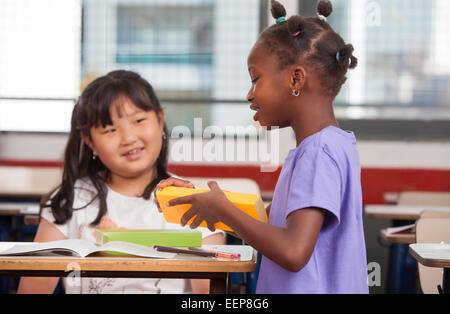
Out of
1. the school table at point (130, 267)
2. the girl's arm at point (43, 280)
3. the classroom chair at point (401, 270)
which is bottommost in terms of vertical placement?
the classroom chair at point (401, 270)

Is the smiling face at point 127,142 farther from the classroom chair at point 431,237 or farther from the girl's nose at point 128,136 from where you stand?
the classroom chair at point 431,237

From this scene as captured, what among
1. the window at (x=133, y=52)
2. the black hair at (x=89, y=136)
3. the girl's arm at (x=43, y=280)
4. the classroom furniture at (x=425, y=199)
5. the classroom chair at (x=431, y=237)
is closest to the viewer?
the girl's arm at (x=43, y=280)

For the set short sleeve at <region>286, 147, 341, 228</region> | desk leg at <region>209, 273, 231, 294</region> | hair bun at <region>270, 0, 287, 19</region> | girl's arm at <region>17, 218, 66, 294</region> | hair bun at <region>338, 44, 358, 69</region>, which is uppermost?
hair bun at <region>270, 0, 287, 19</region>

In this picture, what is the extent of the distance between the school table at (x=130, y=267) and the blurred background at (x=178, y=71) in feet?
10.1

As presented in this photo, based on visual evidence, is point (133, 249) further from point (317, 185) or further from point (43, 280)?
point (43, 280)

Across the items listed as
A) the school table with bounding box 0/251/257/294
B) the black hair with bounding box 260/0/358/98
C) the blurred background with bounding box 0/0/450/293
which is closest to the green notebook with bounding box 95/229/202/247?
the school table with bounding box 0/251/257/294

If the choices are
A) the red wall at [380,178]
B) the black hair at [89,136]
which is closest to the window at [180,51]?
the red wall at [380,178]

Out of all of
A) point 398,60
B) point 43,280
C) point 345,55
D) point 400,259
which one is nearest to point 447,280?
point 345,55

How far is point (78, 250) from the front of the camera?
3.74 feet

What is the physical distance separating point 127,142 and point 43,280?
1.36 ft

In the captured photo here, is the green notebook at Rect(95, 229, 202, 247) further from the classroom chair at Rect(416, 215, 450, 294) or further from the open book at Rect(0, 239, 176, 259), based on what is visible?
the classroom chair at Rect(416, 215, 450, 294)

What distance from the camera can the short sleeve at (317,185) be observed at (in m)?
0.98

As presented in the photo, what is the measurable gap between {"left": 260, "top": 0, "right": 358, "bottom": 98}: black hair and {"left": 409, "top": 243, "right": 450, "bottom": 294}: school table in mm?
387

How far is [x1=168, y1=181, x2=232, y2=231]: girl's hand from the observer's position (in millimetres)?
988
